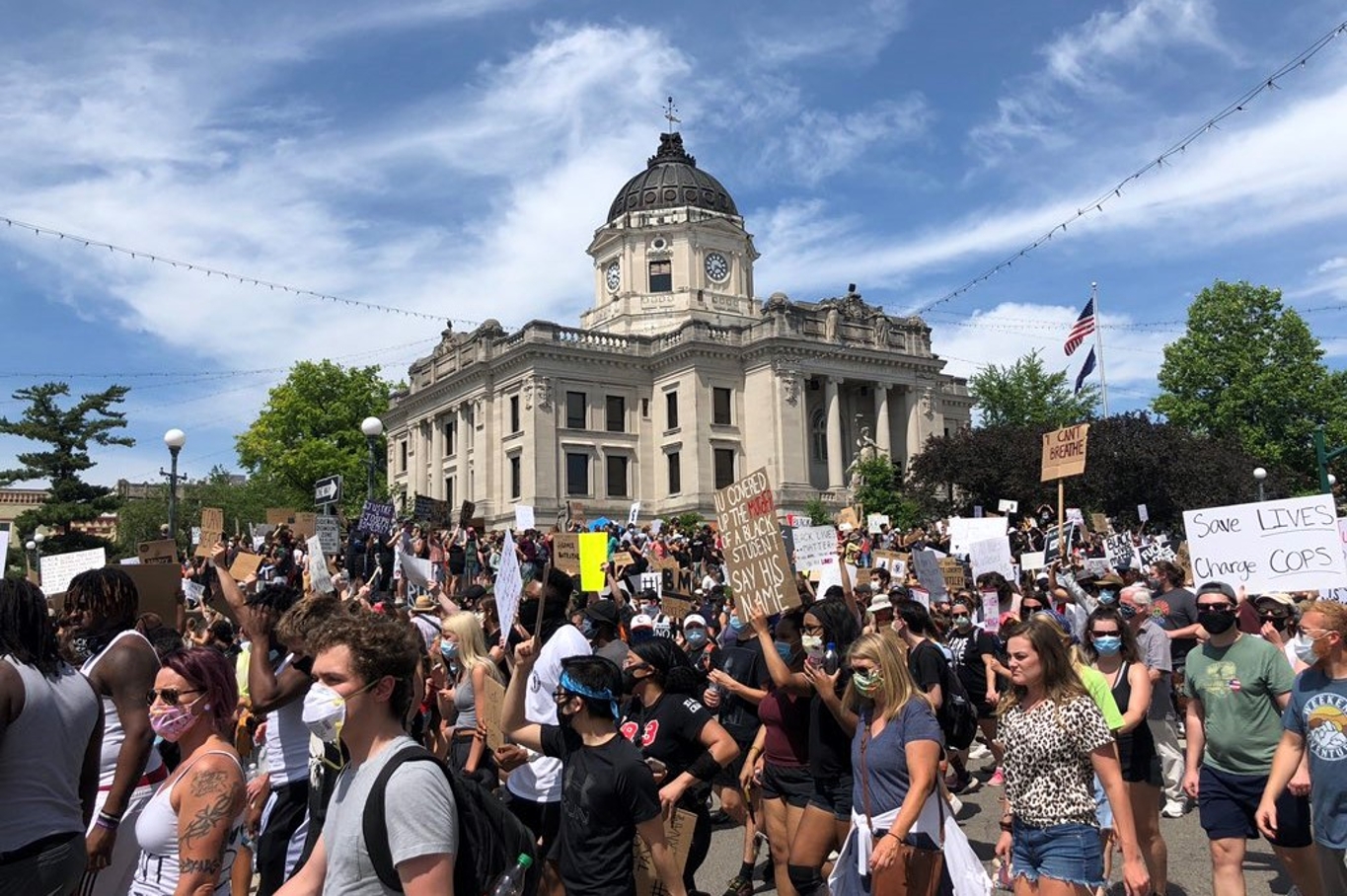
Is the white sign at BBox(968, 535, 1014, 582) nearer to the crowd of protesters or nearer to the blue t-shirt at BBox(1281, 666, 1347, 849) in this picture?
the crowd of protesters

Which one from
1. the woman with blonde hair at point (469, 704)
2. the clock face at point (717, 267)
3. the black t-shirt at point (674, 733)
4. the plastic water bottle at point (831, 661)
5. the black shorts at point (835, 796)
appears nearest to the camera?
the black t-shirt at point (674, 733)

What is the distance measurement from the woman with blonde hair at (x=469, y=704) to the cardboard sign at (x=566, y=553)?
719 cm

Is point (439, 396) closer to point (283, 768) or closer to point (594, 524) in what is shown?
point (594, 524)

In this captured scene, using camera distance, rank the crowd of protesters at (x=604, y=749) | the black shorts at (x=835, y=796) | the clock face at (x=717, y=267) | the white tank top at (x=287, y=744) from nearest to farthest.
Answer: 1. the crowd of protesters at (x=604, y=749)
2. the white tank top at (x=287, y=744)
3. the black shorts at (x=835, y=796)
4. the clock face at (x=717, y=267)

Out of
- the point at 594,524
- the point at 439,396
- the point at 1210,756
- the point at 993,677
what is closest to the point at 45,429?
the point at 439,396

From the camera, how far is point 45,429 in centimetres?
4738

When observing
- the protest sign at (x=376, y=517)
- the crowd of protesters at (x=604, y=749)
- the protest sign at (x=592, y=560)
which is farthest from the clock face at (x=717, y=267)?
the crowd of protesters at (x=604, y=749)

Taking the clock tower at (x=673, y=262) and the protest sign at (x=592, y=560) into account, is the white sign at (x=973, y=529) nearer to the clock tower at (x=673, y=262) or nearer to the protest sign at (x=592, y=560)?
the protest sign at (x=592, y=560)

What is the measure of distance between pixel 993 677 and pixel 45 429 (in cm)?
4729

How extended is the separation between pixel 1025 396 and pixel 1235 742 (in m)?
66.3

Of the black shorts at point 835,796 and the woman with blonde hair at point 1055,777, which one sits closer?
the woman with blonde hair at point 1055,777

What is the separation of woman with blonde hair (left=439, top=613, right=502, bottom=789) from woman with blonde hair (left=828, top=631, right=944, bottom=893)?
6.91 ft

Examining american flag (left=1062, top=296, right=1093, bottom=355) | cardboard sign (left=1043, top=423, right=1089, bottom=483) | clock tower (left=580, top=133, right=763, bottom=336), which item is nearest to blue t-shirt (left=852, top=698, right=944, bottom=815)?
cardboard sign (left=1043, top=423, right=1089, bottom=483)

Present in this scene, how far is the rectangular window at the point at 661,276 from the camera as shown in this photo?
6712 cm
